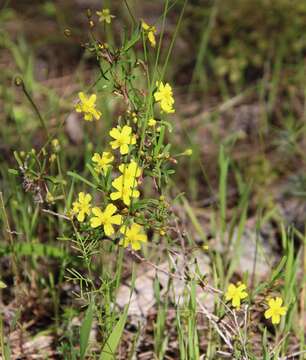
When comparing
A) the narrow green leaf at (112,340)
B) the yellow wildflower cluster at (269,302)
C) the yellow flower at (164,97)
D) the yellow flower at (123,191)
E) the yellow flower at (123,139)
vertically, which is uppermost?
the yellow flower at (164,97)

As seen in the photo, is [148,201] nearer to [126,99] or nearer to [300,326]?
[126,99]

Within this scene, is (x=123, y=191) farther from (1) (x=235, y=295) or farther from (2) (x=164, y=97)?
(1) (x=235, y=295)

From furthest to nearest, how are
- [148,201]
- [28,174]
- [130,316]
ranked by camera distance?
[130,316], [28,174], [148,201]

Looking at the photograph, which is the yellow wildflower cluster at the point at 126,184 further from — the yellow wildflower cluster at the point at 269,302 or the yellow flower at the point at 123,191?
the yellow wildflower cluster at the point at 269,302

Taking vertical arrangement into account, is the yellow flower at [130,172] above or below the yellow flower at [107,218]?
above

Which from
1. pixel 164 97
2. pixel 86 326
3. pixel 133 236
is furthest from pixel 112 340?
pixel 164 97

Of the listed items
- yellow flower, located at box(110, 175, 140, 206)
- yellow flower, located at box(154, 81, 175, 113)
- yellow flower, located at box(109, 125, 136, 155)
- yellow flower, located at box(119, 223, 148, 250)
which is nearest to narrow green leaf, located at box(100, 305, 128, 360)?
yellow flower, located at box(119, 223, 148, 250)

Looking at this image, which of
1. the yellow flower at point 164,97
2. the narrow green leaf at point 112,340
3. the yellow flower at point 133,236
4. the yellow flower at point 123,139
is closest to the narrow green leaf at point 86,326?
the narrow green leaf at point 112,340

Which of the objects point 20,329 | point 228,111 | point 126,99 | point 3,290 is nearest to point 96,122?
point 228,111
